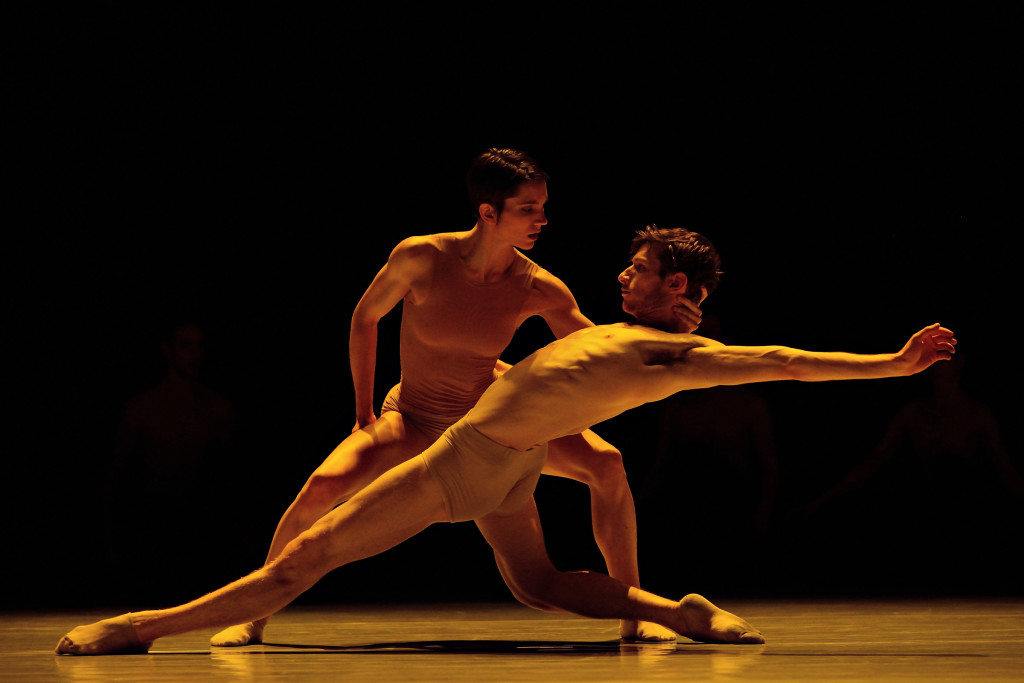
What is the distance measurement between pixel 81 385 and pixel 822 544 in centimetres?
348

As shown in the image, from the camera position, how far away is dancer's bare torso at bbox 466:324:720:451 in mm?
3566

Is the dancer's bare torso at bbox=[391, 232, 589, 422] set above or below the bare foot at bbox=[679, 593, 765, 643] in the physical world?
above

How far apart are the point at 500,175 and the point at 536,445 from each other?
0.79 m

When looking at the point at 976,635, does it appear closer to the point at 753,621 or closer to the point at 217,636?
the point at 753,621

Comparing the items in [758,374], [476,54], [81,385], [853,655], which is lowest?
[853,655]

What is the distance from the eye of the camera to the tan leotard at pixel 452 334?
167 inches

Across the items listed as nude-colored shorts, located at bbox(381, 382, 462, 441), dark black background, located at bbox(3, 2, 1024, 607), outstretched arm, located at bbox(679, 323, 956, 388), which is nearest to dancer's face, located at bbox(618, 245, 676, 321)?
outstretched arm, located at bbox(679, 323, 956, 388)

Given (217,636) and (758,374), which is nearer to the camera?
(758,374)

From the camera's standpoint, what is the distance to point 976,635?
400cm

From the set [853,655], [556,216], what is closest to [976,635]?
[853,655]

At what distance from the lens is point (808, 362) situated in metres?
3.39

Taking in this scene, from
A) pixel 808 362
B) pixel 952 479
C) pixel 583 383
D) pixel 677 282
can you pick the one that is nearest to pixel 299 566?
pixel 583 383

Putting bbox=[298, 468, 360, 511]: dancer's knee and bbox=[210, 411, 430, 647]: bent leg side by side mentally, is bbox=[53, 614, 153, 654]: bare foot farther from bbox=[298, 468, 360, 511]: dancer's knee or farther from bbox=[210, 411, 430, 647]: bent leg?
bbox=[298, 468, 360, 511]: dancer's knee

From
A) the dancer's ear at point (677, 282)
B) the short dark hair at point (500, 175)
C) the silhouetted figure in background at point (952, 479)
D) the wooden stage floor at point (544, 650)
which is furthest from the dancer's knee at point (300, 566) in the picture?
the silhouetted figure in background at point (952, 479)
